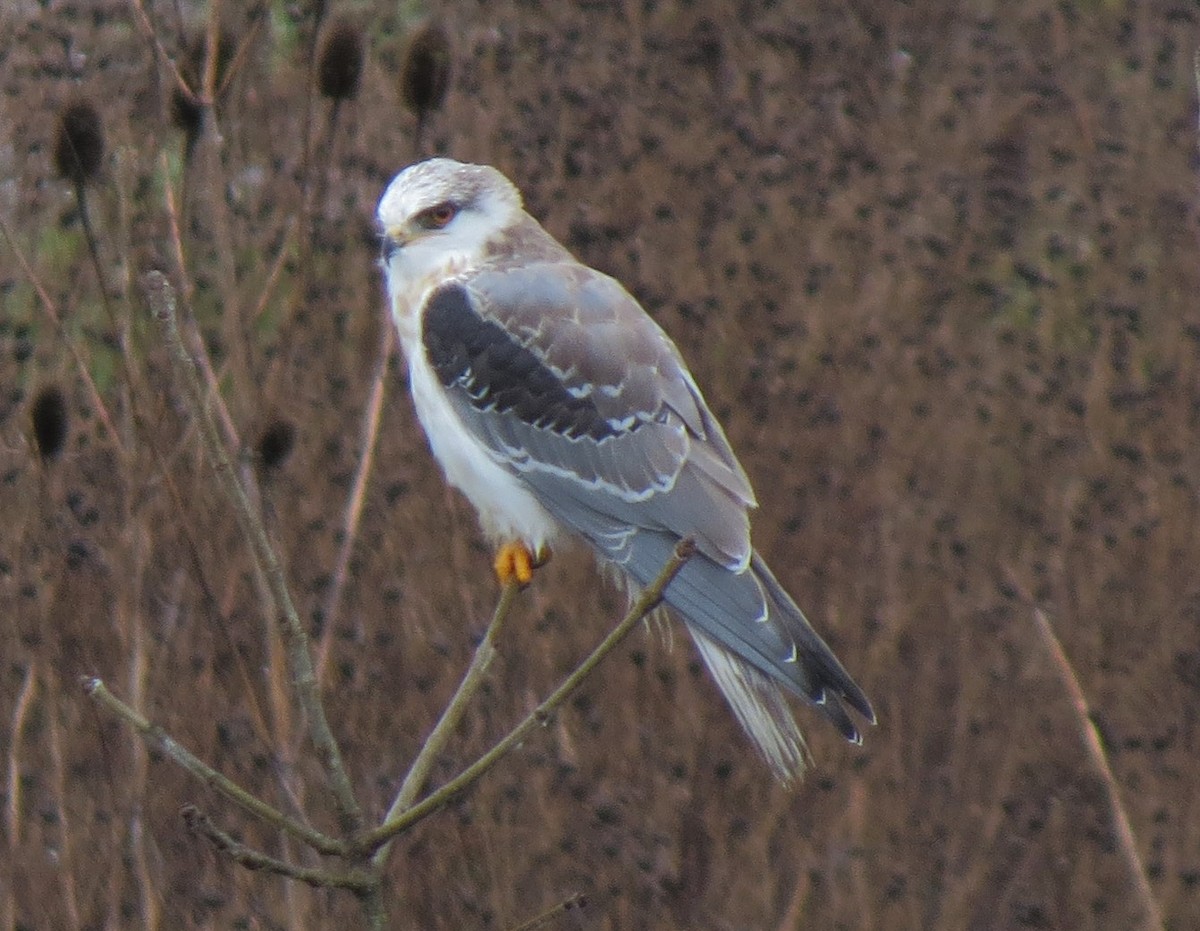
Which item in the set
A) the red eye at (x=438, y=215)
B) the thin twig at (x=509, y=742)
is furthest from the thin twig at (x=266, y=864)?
A: the red eye at (x=438, y=215)

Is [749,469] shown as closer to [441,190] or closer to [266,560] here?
[441,190]

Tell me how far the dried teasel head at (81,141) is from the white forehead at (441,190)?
540 millimetres

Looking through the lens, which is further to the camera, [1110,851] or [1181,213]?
[1181,213]

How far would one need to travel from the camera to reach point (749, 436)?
244 inches

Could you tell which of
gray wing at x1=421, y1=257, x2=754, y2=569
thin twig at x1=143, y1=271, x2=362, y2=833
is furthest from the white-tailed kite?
thin twig at x1=143, y1=271, x2=362, y2=833

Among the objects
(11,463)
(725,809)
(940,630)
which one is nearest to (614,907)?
(725,809)

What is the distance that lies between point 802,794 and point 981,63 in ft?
9.62

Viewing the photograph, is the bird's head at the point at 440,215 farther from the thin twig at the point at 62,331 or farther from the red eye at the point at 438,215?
the thin twig at the point at 62,331

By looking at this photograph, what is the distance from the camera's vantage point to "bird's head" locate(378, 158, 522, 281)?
3.41 metres

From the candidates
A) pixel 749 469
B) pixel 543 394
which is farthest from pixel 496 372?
pixel 749 469

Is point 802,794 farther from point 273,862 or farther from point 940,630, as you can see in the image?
point 273,862

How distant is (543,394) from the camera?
3.60 m

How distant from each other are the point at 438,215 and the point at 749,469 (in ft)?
9.19

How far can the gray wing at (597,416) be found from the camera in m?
3.42
